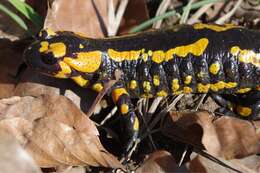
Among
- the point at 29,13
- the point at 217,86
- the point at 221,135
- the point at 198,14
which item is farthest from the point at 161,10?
the point at 221,135

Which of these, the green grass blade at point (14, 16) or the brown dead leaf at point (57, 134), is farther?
the green grass blade at point (14, 16)

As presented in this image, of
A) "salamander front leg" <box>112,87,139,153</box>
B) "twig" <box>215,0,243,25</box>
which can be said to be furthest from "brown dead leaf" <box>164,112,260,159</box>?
"twig" <box>215,0,243,25</box>

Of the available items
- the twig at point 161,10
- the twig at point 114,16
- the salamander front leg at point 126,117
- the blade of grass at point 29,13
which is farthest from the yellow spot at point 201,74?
the blade of grass at point 29,13

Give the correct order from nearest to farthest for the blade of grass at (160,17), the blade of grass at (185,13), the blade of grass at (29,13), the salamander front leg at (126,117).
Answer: the salamander front leg at (126,117), the blade of grass at (29,13), the blade of grass at (160,17), the blade of grass at (185,13)

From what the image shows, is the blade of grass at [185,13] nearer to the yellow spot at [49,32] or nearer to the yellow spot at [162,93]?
the yellow spot at [162,93]

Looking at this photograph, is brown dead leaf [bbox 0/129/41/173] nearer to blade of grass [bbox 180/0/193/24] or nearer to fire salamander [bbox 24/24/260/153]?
fire salamander [bbox 24/24/260/153]

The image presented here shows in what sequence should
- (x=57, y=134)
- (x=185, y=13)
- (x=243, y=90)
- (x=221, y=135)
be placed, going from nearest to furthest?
1. (x=57, y=134)
2. (x=221, y=135)
3. (x=243, y=90)
4. (x=185, y=13)

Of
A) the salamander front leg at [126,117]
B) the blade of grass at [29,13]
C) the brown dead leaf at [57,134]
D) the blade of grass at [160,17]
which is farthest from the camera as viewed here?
the blade of grass at [160,17]

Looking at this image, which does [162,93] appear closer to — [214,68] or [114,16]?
[214,68]
